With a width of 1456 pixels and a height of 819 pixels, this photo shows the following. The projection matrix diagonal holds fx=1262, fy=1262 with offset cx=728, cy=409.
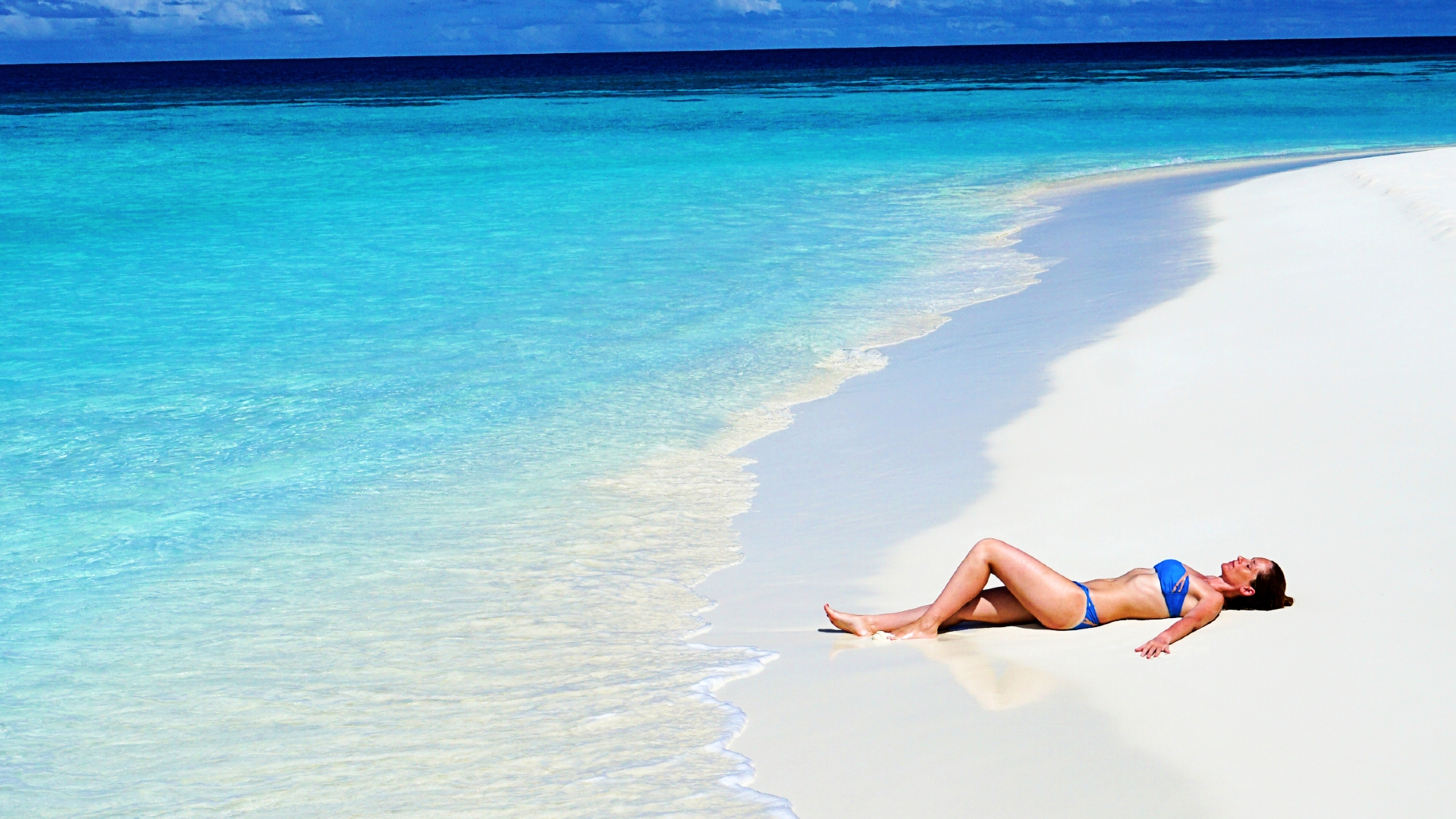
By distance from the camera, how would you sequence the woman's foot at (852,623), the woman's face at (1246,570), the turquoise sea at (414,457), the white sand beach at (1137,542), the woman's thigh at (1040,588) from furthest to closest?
the woman's foot at (852,623) < the woman's thigh at (1040,588) < the woman's face at (1246,570) < the turquoise sea at (414,457) < the white sand beach at (1137,542)

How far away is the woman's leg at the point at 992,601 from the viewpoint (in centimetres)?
412

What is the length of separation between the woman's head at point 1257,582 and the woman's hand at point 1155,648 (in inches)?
12.8

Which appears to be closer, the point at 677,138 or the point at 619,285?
the point at 619,285

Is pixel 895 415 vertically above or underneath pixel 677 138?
above

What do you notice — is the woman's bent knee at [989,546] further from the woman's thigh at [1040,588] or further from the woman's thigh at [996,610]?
the woman's thigh at [996,610]

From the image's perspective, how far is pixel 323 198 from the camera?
62.5ft

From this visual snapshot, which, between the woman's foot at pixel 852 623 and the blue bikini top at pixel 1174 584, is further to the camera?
the woman's foot at pixel 852 623

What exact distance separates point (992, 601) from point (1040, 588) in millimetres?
216

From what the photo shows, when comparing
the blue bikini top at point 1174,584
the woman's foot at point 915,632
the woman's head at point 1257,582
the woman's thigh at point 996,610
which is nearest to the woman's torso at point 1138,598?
the blue bikini top at point 1174,584

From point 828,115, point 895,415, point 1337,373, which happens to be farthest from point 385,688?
point 828,115

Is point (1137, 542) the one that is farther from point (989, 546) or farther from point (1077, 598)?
point (989, 546)

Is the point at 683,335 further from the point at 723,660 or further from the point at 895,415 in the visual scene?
the point at 723,660

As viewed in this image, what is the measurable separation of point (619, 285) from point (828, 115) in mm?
25878

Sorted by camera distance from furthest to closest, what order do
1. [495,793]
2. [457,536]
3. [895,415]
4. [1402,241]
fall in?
[1402,241] → [895,415] → [457,536] → [495,793]
